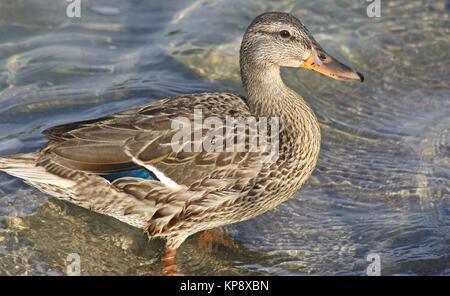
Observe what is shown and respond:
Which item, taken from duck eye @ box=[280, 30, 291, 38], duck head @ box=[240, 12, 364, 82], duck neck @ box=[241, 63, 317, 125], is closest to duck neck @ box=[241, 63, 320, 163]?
duck neck @ box=[241, 63, 317, 125]

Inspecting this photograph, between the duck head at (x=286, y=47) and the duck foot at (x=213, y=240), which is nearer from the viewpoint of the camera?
the duck head at (x=286, y=47)

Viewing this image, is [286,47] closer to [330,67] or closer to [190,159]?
[330,67]

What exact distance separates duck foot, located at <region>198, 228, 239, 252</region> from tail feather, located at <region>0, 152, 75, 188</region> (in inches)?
50.6

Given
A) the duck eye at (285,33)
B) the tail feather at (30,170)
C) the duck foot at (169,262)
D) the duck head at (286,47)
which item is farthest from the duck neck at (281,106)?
the tail feather at (30,170)

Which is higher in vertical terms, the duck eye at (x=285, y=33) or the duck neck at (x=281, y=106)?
the duck eye at (x=285, y=33)

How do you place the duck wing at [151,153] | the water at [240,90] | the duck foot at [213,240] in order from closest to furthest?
the duck wing at [151,153] → the water at [240,90] → the duck foot at [213,240]

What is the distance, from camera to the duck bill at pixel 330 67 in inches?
215

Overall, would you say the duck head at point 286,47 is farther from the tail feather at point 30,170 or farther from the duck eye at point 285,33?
the tail feather at point 30,170

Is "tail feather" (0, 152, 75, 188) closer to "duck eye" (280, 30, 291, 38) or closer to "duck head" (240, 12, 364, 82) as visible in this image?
"duck head" (240, 12, 364, 82)

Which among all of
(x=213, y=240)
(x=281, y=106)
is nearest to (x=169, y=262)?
(x=213, y=240)

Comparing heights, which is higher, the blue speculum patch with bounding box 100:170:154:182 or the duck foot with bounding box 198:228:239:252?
the blue speculum patch with bounding box 100:170:154:182

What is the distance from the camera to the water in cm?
550

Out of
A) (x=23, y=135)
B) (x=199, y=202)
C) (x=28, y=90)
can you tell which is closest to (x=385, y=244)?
(x=199, y=202)
